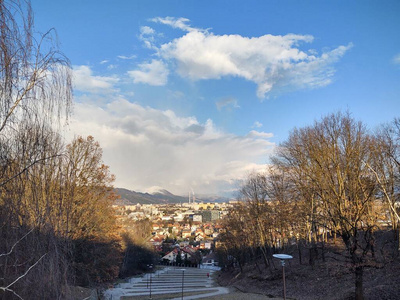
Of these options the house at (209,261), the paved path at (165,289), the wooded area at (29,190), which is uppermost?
the wooded area at (29,190)

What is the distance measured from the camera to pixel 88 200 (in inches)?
696

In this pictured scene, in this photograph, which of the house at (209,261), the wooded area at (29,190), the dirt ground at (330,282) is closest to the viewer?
the wooded area at (29,190)

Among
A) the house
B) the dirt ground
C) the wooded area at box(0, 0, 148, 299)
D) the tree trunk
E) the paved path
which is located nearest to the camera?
the wooded area at box(0, 0, 148, 299)

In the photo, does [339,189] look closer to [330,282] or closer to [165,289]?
[330,282]

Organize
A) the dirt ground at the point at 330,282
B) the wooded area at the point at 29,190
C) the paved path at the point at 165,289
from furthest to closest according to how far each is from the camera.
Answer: the paved path at the point at 165,289, the dirt ground at the point at 330,282, the wooded area at the point at 29,190

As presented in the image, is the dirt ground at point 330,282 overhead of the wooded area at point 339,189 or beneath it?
beneath

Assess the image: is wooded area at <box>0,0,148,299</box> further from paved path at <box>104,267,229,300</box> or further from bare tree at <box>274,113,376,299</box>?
paved path at <box>104,267,229,300</box>

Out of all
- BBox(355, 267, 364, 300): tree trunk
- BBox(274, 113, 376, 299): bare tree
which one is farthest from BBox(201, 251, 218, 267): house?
BBox(355, 267, 364, 300): tree trunk

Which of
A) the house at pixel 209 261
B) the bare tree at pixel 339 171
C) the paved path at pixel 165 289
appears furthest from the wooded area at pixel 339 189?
the house at pixel 209 261

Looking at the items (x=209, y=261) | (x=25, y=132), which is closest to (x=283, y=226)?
(x=25, y=132)

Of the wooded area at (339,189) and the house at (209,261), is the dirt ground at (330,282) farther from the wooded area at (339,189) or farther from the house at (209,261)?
the house at (209,261)

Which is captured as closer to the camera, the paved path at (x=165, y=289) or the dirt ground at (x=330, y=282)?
the dirt ground at (x=330, y=282)

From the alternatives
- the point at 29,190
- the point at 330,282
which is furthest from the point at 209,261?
the point at 29,190

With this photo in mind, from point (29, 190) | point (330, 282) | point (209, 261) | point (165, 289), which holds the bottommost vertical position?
point (209, 261)
